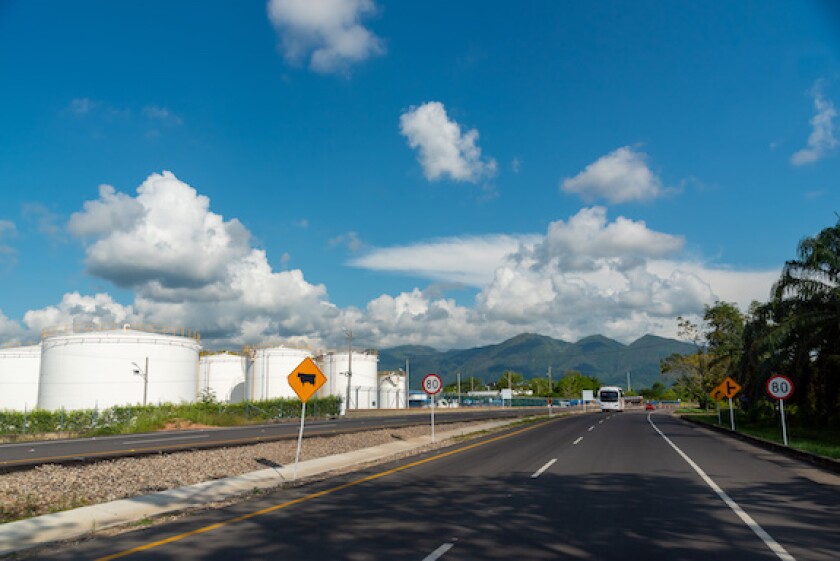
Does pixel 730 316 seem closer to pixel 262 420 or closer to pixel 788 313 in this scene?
pixel 788 313

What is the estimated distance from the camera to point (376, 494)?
1184 centimetres

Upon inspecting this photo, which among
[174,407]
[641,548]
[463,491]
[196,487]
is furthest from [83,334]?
[641,548]

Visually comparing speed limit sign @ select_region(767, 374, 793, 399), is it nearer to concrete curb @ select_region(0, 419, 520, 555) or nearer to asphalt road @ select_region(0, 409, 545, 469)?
concrete curb @ select_region(0, 419, 520, 555)

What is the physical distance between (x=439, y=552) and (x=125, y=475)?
10.3m

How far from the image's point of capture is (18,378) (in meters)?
66.2

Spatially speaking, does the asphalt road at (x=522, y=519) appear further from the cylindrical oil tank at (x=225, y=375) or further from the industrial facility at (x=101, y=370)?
the cylindrical oil tank at (x=225, y=375)

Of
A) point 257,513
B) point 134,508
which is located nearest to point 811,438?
point 257,513

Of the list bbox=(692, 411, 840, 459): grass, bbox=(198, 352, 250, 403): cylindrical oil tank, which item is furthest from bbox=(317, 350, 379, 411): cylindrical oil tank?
bbox=(692, 411, 840, 459): grass

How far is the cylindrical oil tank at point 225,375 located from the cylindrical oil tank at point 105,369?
29.0 metres

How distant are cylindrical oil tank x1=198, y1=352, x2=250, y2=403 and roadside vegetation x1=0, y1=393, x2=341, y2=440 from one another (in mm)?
33679

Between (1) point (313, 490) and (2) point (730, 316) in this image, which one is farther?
(2) point (730, 316)

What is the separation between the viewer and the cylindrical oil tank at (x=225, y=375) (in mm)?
86500

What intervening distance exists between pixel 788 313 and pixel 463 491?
22168 millimetres

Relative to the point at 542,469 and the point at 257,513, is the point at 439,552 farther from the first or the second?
the point at 542,469
